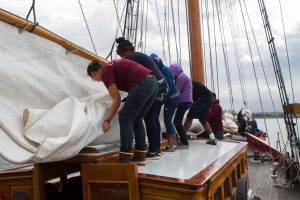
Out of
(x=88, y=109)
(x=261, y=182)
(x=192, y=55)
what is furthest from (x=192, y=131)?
(x=88, y=109)

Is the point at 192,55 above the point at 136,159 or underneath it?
above

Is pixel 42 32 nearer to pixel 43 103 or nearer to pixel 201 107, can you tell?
pixel 43 103

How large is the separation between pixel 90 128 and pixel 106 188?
478 millimetres

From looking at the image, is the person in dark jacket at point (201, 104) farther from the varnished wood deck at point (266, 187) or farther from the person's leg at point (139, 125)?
the person's leg at point (139, 125)

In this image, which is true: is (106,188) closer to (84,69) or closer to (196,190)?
(196,190)

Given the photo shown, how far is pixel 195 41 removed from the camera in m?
7.73

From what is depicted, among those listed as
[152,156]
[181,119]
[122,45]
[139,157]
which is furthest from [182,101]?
[139,157]

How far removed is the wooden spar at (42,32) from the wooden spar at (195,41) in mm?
4285

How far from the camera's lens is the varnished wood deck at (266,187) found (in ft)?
15.5

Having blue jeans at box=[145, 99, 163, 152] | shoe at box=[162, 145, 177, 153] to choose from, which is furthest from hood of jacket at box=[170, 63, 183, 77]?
blue jeans at box=[145, 99, 163, 152]

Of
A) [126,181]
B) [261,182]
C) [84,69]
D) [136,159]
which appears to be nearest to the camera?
[126,181]

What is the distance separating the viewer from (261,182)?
18.2 feet

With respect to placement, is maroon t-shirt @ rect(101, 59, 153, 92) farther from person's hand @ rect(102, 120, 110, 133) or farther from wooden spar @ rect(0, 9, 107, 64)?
wooden spar @ rect(0, 9, 107, 64)

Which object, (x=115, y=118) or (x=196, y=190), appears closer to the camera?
(x=196, y=190)
